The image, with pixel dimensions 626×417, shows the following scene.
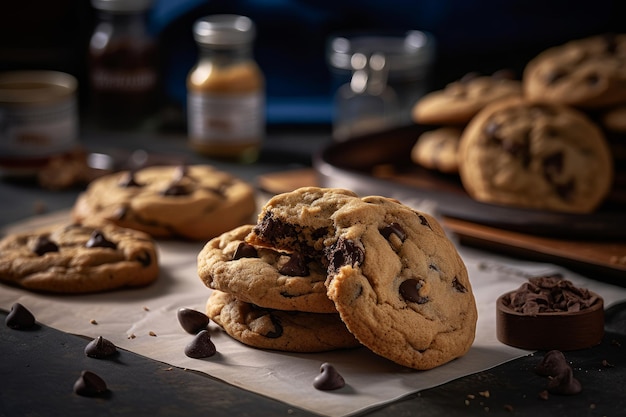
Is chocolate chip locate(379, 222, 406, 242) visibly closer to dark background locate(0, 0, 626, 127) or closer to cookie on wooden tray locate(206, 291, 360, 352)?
cookie on wooden tray locate(206, 291, 360, 352)

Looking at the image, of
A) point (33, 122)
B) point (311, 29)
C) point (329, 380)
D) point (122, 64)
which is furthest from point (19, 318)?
point (311, 29)

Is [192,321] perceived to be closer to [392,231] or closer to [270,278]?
[270,278]

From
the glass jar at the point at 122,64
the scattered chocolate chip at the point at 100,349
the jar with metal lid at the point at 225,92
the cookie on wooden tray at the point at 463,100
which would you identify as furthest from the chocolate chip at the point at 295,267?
the glass jar at the point at 122,64

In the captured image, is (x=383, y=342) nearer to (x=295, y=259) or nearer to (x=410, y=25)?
(x=295, y=259)

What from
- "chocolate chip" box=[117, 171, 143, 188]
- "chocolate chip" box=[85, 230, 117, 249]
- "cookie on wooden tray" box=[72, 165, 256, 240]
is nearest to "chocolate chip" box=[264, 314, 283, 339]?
"chocolate chip" box=[85, 230, 117, 249]

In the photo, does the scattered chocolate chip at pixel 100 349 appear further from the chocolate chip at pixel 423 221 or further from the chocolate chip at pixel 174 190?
the chocolate chip at pixel 174 190

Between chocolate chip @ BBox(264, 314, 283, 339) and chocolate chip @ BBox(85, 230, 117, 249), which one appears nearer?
chocolate chip @ BBox(264, 314, 283, 339)
